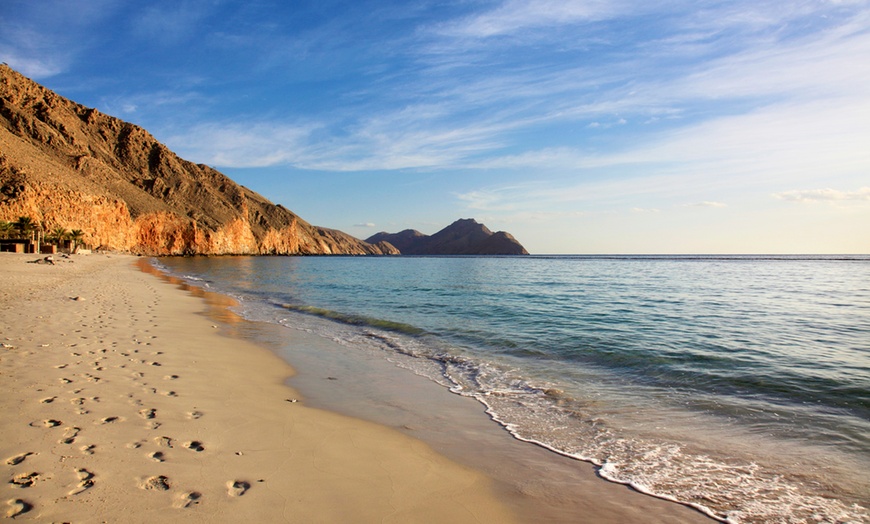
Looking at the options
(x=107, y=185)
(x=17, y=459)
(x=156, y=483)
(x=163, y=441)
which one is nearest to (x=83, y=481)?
(x=156, y=483)

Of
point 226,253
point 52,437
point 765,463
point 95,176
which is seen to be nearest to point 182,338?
point 52,437

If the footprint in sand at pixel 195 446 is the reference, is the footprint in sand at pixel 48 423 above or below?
above

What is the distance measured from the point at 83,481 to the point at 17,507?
0.49m

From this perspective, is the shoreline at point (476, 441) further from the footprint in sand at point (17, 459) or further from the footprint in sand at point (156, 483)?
the footprint in sand at point (17, 459)

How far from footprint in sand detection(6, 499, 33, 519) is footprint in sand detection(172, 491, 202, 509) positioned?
3.13ft

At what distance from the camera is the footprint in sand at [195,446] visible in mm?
4546

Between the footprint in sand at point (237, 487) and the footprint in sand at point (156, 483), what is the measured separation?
499 mm

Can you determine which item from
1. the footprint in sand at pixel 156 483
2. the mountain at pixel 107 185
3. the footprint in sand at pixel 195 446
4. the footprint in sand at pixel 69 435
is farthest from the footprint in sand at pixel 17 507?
the mountain at pixel 107 185

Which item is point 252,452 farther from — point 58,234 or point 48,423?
point 58,234

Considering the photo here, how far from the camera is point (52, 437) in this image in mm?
4367

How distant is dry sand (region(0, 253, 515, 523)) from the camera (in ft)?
11.5

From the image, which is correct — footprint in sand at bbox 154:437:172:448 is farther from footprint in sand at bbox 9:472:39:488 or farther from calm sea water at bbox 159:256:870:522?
calm sea water at bbox 159:256:870:522

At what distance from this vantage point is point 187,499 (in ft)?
11.7

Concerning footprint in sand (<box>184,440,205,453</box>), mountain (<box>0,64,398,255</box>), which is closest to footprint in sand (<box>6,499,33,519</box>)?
footprint in sand (<box>184,440,205,453</box>)
